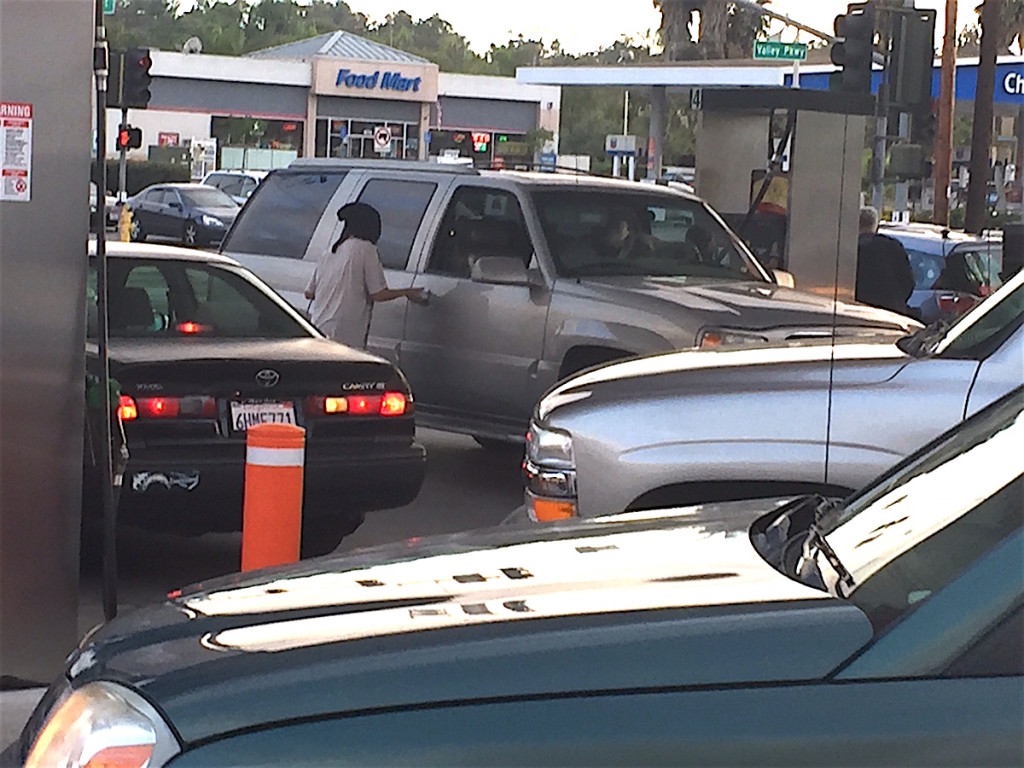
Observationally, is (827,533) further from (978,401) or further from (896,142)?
(896,142)

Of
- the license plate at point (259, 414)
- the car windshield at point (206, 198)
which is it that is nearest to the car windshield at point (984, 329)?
the license plate at point (259, 414)

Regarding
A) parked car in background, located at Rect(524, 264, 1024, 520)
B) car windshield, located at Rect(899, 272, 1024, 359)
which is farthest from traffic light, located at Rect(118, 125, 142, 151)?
car windshield, located at Rect(899, 272, 1024, 359)

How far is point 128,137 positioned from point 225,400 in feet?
38.7

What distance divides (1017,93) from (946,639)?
25.8 metres

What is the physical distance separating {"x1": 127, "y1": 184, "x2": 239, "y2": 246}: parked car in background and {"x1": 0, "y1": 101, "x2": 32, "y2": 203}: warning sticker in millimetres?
28539

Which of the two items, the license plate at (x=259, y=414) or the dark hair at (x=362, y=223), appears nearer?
the license plate at (x=259, y=414)

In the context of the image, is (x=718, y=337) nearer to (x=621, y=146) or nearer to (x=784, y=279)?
(x=784, y=279)

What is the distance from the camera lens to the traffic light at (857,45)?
1566 cm

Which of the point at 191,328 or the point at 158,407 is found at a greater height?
the point at 191,328

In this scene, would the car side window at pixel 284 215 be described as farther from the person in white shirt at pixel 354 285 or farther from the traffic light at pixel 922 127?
the traffic light at pixel 922 127

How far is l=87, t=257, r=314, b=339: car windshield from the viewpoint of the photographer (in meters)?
8.09

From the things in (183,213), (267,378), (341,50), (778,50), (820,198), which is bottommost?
(183,213)

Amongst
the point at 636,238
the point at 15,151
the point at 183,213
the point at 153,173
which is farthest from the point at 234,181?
the point at 15,151

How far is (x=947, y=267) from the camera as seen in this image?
1334cm
